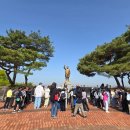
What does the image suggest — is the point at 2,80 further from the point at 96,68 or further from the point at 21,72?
the point at 96,68

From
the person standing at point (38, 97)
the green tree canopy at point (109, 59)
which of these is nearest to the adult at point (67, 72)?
the person standing at point (38, 97)

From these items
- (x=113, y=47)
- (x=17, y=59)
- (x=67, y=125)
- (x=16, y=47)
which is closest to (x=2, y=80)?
(x=16, y=47)

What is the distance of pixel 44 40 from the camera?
119 ft

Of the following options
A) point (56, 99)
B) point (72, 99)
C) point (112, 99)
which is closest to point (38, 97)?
point (72, 99)

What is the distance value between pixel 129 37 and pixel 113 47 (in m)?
3.02

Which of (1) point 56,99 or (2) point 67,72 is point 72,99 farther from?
(2) point 67,72

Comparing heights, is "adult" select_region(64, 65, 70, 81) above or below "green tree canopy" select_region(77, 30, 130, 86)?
below

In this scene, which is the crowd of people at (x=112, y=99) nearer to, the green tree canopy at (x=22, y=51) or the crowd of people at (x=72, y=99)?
the crowd of people at (x=72, y=99)

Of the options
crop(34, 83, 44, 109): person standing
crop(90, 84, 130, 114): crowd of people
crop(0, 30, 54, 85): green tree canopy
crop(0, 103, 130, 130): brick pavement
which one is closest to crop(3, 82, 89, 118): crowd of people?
crop(34, 83, 44, 109): person standing

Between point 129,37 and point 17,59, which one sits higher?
point 129,37

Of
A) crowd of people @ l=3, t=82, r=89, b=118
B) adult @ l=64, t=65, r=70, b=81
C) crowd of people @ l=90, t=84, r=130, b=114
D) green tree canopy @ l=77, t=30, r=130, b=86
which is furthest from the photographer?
green tree canopy @ l=77, t=30, r=130, b=86

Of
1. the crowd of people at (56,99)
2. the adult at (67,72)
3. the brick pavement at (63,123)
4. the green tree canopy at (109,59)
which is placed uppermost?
the green tree canopy at (109,59)

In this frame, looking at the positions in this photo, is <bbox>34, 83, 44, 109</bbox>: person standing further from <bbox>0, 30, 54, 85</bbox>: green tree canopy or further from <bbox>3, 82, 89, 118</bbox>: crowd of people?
<bbox>0, 30, 54, 85</bbox>: green tree canopy

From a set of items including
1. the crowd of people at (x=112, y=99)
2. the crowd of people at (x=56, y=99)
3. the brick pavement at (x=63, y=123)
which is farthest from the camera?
Answer: the crowd of people at (x=112, y=99)
